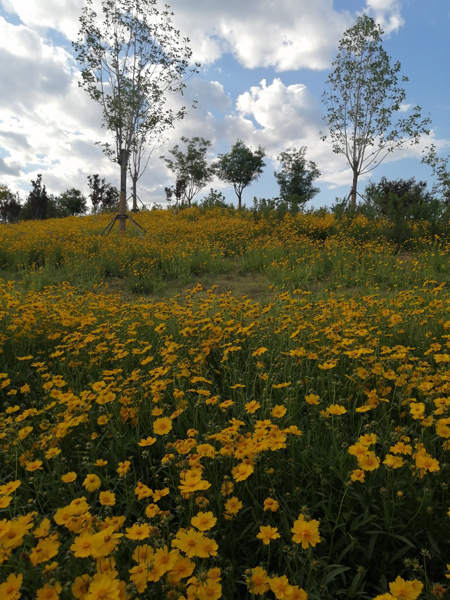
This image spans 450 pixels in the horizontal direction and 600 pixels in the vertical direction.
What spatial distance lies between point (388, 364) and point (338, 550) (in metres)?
1.32

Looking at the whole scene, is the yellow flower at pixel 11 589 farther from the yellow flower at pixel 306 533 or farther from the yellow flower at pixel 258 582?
the yellow flower at pixel 306 533

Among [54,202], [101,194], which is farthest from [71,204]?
[101,194]

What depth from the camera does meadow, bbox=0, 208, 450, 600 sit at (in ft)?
3.76

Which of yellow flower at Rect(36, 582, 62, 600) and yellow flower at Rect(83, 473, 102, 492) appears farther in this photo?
yellow flower at Rect(83, 473, 102, 492)

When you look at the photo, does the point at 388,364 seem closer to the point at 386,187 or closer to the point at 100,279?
the point at 100,279

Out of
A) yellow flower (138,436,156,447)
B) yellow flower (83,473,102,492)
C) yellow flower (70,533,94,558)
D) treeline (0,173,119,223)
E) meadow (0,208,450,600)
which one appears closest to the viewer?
yellow flower (70,533,94,558)

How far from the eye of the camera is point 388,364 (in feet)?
8.05

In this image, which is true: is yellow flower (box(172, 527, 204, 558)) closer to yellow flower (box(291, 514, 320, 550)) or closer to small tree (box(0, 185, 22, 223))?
yellow flower (box(291, 514, 320, 550))

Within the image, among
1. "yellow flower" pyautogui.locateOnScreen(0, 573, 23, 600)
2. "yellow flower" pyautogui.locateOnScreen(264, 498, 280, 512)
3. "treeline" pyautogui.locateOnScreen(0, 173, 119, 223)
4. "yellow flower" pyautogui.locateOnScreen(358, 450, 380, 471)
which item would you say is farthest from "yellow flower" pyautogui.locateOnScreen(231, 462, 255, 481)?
"treeline" pyautogui.locateOnScreen(0, 173, 119, 223)

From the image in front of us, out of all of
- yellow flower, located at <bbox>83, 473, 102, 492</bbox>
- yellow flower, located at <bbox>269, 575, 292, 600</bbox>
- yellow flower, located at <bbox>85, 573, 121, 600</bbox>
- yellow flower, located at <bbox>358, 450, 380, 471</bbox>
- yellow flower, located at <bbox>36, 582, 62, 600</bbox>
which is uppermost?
yellow flower, located at <bbox>358, 450, 380, 471</bbox>

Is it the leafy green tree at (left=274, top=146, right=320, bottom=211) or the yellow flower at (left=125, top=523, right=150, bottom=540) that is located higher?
the leafy green tree at (left=274, top=146, right=320, bottom=211)

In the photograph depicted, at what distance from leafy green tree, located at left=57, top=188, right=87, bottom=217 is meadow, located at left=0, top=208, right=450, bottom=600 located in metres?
46.0

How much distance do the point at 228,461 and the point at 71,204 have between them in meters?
49.4

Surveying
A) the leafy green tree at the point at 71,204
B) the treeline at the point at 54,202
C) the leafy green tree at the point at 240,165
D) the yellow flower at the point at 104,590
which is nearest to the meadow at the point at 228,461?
the yellow flower at the point at 104,590
